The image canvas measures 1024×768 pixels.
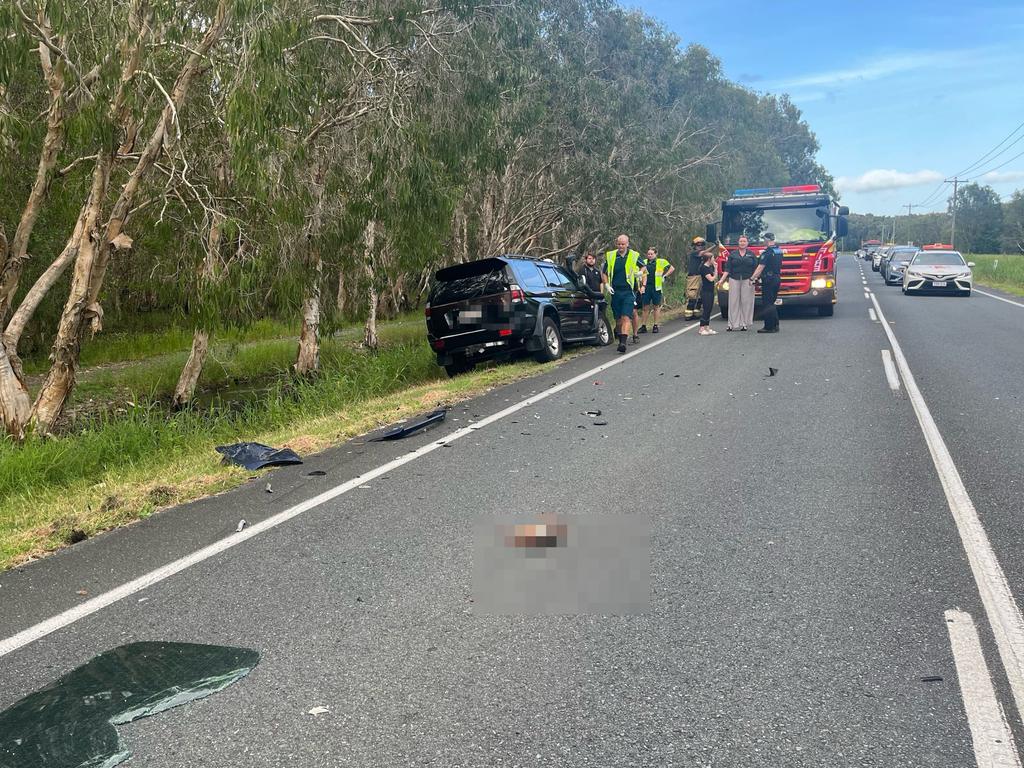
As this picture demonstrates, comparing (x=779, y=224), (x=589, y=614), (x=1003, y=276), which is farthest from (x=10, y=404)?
(x=1003, y=276)

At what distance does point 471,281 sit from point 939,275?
827 inches

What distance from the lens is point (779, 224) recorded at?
19.8 metres

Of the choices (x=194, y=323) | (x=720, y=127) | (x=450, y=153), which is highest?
(x=720, y=127)

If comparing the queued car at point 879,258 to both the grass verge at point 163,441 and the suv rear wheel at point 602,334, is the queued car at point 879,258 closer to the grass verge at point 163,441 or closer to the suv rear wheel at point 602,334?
the suv rear wheel at point 602,334

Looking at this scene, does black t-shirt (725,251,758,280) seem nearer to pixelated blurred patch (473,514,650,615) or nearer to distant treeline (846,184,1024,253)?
pixelated blurred patch (473,514,650,615)

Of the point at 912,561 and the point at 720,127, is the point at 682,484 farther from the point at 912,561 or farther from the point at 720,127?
the point at 720,127

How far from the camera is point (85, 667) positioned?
11.5 ft

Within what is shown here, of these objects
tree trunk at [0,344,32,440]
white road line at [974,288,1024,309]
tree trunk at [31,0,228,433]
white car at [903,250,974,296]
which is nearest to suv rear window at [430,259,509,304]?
tree trunk at [31,0,228,433]

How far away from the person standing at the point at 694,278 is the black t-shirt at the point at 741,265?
1.33 meters

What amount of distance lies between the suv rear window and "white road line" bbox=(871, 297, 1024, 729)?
22.6 feet

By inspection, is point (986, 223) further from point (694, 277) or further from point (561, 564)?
point (561, 564)

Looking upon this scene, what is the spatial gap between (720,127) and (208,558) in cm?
4285

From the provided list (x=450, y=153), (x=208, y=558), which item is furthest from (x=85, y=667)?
(x=450, y=153)

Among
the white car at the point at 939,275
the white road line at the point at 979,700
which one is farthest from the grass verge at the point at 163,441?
the white car at the point at 939,275
